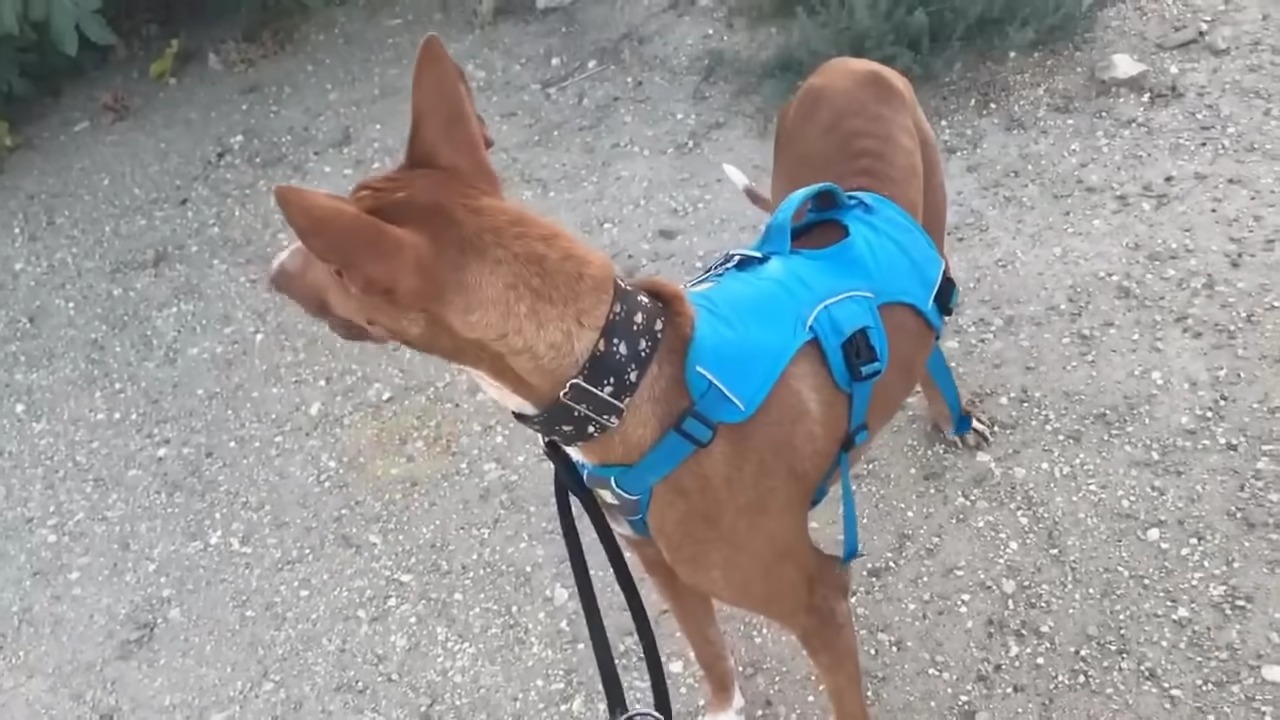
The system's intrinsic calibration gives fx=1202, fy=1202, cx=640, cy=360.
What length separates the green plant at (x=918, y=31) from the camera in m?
5.30

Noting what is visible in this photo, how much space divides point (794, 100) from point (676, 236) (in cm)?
143

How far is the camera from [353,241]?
200 cm

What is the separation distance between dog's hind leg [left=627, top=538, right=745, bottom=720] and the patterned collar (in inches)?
24.4

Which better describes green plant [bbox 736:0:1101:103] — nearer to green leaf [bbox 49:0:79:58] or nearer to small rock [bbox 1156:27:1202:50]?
small rock [bbox 1156:27:1202:50]

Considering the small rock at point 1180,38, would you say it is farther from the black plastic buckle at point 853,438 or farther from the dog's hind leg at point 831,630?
the dog's hind leg at point 831,630

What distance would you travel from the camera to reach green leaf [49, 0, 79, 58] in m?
5.56

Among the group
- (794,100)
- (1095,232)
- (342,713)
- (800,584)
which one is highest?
(794,100)

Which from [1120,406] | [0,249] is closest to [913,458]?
[1120,406]

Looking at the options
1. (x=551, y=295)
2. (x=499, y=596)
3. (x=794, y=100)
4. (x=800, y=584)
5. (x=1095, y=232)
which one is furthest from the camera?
(x=1095, y=232)

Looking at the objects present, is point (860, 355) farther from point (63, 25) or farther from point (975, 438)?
point (63, 25)

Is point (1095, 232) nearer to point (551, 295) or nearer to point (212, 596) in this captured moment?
point (551, 295)

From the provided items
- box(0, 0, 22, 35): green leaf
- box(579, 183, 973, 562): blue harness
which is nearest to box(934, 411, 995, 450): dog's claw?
box(579, 183, 973, 562): blue harness

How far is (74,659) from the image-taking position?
13.0ft

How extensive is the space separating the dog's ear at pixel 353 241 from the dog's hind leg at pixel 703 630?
3.59 feet
